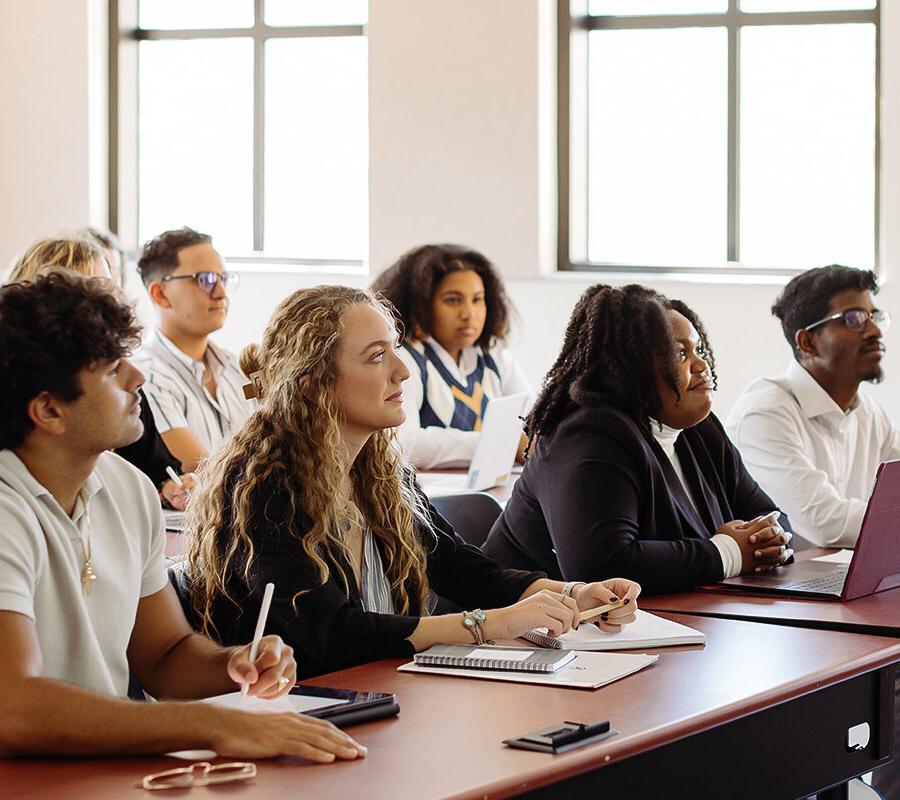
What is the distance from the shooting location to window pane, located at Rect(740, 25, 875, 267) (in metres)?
6.34

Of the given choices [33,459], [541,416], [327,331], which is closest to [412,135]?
[541,416]

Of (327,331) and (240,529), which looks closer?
(240,529)

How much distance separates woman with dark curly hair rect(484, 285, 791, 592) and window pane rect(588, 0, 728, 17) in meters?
3.74

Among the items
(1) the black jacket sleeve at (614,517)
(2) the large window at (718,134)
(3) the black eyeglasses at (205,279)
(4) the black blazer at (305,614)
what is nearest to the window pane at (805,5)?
(2) the large window at (718,134)

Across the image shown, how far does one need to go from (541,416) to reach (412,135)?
3968 millimetres

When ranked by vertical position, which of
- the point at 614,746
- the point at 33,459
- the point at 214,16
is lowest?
the point at 614,746

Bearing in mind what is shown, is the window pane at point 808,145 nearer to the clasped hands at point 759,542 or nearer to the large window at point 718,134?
the large window at point 718,134

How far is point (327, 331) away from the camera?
246 cm

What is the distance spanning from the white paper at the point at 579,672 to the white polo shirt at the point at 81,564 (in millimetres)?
420

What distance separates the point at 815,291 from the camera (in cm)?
397

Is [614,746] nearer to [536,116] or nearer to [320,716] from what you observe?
[320,716]

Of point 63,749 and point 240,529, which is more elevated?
point 240,529

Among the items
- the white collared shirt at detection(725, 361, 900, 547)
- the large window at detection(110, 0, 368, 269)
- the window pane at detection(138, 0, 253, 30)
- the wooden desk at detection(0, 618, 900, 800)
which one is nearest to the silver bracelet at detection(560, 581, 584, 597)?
the wooden desk at detection(0, 618, 900, 800)

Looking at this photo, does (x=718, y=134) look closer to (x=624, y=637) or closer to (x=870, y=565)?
(x=870, y=565)
